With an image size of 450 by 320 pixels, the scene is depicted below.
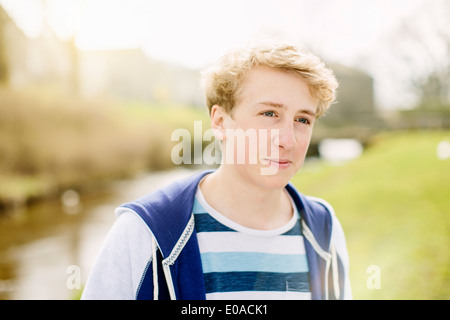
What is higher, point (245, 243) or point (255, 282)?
point (245, 243)

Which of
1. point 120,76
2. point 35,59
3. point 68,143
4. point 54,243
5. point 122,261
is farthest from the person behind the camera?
point 120,76

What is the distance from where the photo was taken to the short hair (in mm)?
1331

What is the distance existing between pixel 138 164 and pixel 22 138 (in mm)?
3345

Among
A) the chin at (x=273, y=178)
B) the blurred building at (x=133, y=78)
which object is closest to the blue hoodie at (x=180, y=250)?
the chin at (x=273, y=178)

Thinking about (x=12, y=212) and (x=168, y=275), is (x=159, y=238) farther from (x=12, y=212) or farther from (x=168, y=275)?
(x=12, y=212)

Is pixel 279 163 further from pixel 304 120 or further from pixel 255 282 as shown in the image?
pixel 255 282

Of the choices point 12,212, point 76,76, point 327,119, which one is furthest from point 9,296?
point 76,76

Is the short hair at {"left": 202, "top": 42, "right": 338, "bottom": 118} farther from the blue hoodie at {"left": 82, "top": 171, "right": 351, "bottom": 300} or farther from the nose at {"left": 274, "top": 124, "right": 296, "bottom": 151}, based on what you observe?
the blue hoodie at {"left": 82, "top": 171, "right": 351, "bottom": 300}

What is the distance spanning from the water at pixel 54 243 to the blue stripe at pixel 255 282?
3501mm

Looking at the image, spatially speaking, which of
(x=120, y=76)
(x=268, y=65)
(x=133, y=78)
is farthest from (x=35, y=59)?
(x=268, y=65)

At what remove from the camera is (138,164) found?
1230 centimetres

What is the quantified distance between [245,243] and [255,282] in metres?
0.13

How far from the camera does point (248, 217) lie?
138 cm

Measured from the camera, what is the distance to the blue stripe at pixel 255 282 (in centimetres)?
127
